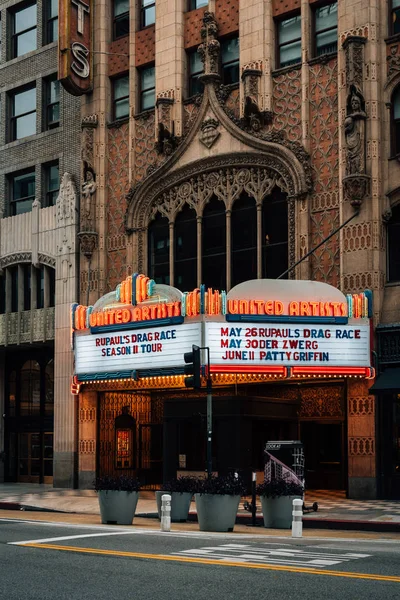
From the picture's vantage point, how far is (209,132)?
1330 inches

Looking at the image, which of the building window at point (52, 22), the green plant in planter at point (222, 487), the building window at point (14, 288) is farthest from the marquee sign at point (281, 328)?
the building window at point (52, 22)

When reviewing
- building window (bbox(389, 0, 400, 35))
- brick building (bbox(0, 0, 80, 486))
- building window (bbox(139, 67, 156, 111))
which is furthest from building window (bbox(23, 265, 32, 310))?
building window (bbox(389, 0, 400, 35))

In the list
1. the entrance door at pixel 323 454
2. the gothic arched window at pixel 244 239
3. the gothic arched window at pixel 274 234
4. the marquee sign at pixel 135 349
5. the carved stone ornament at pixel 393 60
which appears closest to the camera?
the carved stone ornament at pixel 393 60

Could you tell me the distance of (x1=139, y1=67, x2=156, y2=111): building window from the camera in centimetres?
3666

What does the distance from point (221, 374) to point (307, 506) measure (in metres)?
5.36

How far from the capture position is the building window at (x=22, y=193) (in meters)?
41.5

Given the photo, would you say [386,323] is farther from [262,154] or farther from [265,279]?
[262,154]

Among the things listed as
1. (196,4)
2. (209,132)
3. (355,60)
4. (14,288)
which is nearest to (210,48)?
(196,4)

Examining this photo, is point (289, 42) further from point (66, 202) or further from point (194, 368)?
point (194, 368)

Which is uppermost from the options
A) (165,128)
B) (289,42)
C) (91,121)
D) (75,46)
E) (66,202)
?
(75,46)

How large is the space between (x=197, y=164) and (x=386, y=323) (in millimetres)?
9563

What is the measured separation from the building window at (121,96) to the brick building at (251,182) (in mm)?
71

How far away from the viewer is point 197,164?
1346 inches

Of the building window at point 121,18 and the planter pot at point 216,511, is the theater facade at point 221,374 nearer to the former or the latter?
the planter pot at point 216,511
